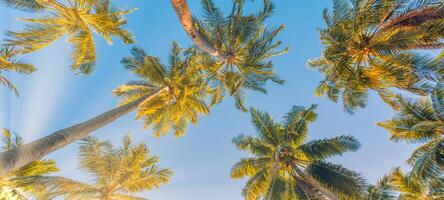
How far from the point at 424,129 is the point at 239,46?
8.74 metres

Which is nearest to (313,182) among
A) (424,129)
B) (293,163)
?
(293,163)

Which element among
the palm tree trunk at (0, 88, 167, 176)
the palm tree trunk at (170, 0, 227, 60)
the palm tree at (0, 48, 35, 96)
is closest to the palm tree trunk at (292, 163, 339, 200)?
the palm tree trunk at (170, 0, 227, 60)

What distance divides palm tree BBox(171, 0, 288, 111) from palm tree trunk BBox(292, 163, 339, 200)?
4.58 m

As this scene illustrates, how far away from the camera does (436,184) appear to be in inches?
432

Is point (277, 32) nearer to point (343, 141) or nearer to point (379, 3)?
point (379, 3)

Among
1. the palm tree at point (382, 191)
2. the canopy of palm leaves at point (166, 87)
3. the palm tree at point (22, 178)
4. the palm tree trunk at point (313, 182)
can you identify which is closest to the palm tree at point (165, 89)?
the canopy of palm leaves at point (166, 87)

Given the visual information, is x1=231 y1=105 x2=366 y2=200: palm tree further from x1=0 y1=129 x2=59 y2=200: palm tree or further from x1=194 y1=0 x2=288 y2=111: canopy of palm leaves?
x1=0 y1=129 x2=59 y2=200: palm tree

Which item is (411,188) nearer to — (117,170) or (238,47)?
(238,47)

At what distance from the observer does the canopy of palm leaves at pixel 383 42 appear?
10602 millimetres

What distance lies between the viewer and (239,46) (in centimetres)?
1389

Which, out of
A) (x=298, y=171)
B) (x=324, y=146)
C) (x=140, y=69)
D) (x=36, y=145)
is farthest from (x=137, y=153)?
(x=324, y=146)

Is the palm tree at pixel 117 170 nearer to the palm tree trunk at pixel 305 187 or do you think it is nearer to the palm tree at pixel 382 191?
the palm tree trunk at pixel 305 187

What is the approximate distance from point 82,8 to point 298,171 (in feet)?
35.2

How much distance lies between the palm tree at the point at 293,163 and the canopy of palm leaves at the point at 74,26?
7.40 meters
